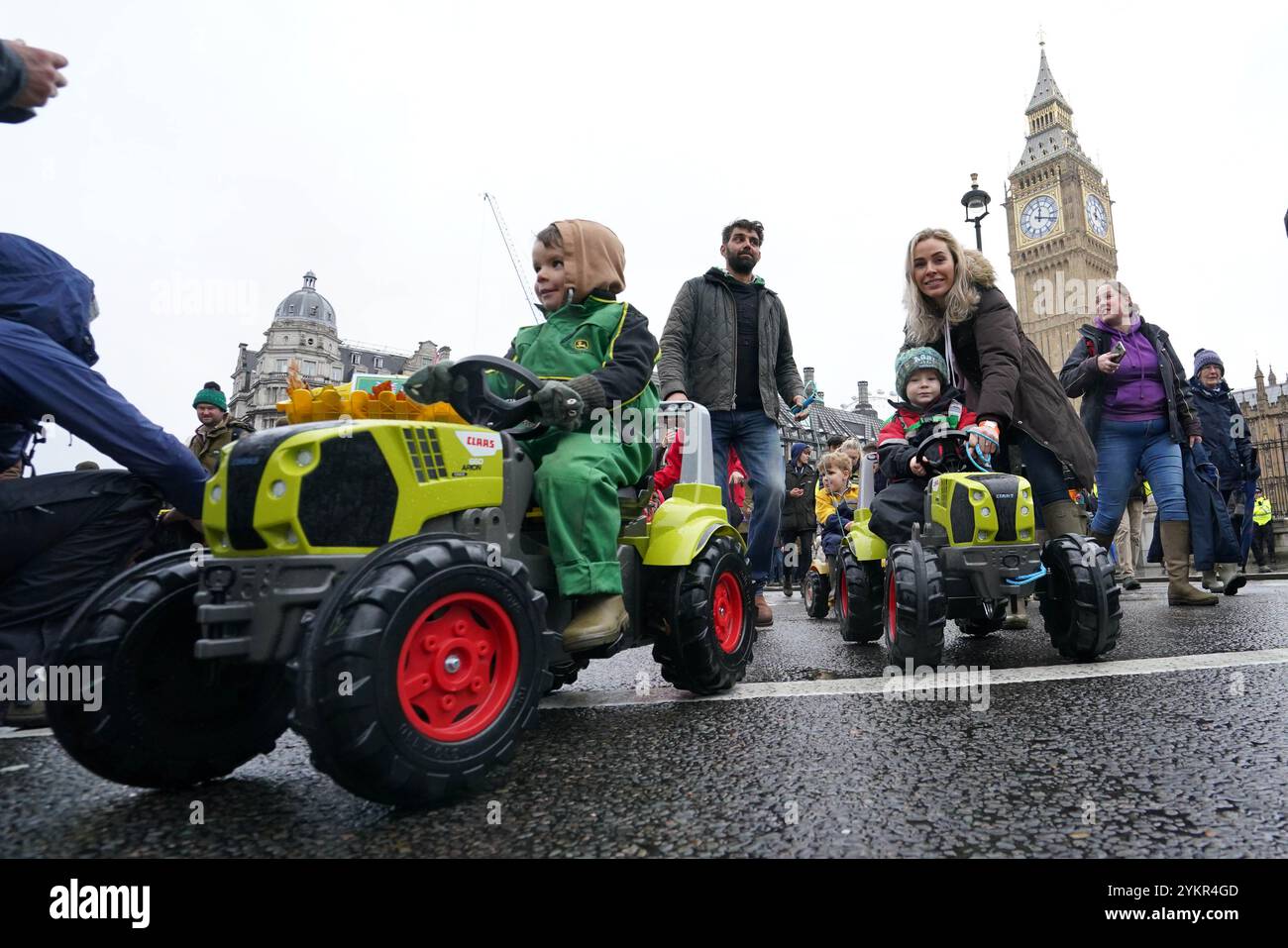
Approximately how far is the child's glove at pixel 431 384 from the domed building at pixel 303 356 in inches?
2077

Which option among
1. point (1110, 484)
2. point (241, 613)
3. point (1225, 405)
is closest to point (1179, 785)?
point (241, 613)

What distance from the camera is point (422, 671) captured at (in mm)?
1585

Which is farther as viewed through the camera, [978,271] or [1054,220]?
[1054,220]

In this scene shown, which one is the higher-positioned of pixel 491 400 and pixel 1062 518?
pixel 491 400

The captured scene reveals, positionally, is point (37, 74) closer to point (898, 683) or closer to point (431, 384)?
point (431, 384)

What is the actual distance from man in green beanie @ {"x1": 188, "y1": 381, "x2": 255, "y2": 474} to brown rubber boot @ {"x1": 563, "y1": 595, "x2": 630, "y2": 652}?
13.8 ft

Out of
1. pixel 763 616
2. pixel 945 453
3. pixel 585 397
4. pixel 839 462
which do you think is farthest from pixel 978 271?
pixel 839 462

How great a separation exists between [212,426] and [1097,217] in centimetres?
9310

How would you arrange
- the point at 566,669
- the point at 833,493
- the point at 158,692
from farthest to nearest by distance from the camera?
the point at 833,493, the point at 566,669, the point at 158,692

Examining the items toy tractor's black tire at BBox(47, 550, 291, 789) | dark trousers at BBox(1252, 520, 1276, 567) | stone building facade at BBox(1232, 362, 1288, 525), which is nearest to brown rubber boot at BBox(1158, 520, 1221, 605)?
toy tractor's black tire at BBox(47, 550, 291, 789)

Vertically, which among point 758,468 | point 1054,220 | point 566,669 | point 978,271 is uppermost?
point 1054,220

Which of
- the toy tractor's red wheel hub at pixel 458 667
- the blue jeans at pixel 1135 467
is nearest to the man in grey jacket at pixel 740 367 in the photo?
the blue jeans at pixel 1135 467

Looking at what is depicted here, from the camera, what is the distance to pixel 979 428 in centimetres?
343
